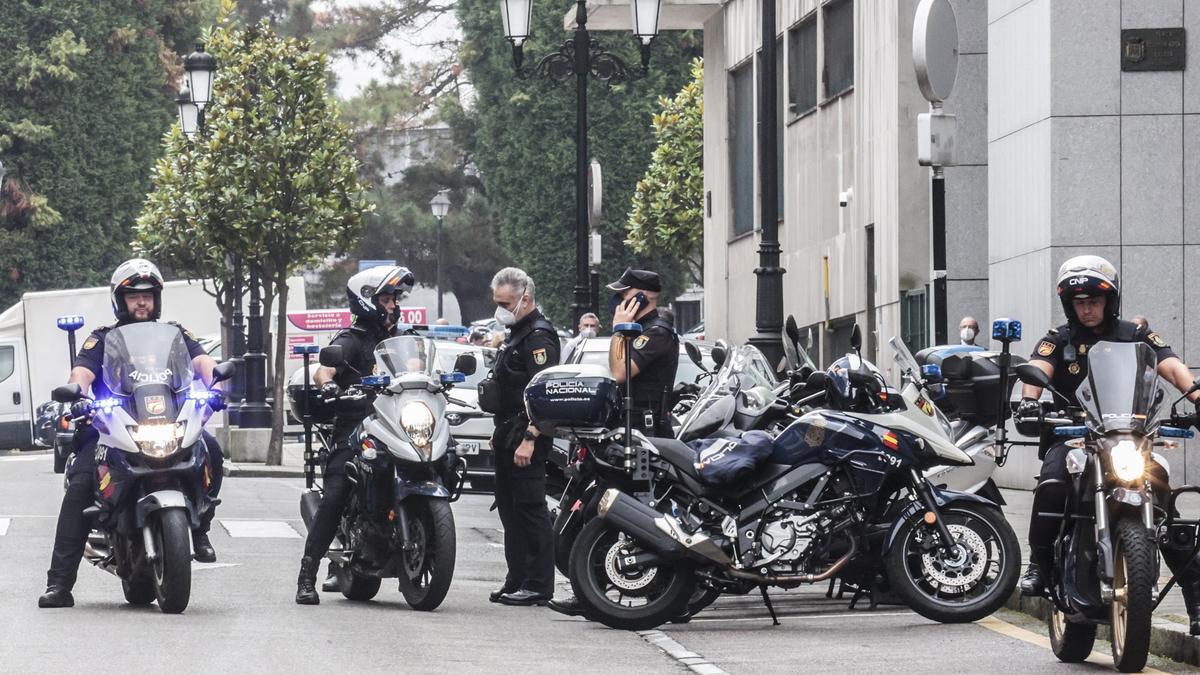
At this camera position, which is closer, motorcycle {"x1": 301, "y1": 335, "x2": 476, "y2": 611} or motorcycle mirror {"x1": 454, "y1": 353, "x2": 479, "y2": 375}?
motorcycle {"x1": 301, "y1": 335, "x2": 476, "y2": 611}

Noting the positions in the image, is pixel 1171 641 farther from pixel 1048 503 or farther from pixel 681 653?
pixel 681 653

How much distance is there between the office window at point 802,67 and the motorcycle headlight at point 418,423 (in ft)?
61.6

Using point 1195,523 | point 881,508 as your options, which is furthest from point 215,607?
point 1195,523

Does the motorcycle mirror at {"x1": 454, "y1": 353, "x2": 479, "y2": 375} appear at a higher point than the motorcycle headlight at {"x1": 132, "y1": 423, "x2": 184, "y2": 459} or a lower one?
higher

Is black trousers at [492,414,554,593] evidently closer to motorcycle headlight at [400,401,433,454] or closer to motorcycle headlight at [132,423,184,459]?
motorcycle headlight at [400,401,433,454]

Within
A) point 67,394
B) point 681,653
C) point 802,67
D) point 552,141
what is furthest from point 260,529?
point 552,141

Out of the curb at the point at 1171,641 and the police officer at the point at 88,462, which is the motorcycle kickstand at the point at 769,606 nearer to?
the curb at the point at 1171,641

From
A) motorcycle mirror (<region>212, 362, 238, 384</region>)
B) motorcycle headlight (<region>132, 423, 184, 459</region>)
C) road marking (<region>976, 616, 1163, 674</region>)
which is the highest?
motorcycle mirror (<region>212, 362, 238, 384</region>)

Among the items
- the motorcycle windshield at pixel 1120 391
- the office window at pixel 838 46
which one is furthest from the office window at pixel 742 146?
the motorcycle windshield at pixel 1120 391

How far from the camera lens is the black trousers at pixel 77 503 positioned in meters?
12.6

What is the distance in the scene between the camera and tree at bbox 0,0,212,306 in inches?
2352

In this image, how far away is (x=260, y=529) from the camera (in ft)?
63.9

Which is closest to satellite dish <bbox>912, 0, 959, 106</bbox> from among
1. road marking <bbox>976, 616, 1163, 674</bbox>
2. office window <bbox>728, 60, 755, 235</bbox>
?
road marking <bbox>976, 616, 1163, 674</bbox>

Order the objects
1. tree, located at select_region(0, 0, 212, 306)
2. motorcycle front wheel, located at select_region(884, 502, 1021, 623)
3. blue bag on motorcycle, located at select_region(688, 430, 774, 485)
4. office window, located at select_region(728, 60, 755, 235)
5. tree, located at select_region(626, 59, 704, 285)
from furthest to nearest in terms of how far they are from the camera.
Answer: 1. tree, located at select_region(0, 0, 212, 306)
2. tree, located at select_region(626, 59, 704, 285)
3. office window, located at select_region(728, 60, 755, 235)
4. blue bag on motorcycle, located at select_region(688, 430, 774, 485)
5. motorcycle front wheel, located at select_region(884, 502, 1021, 623)
